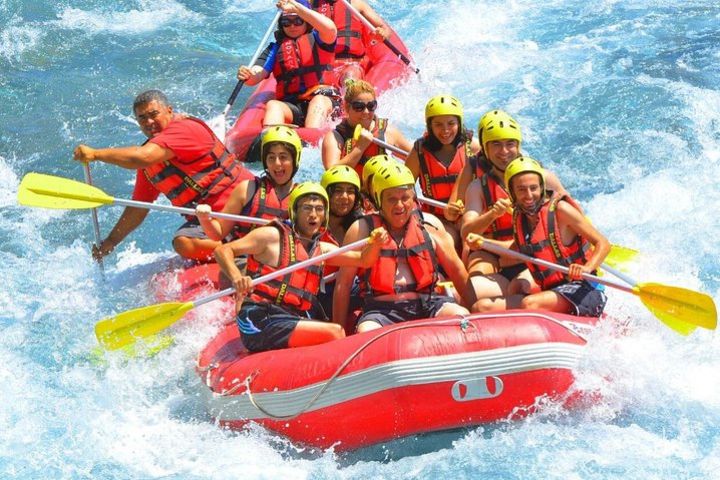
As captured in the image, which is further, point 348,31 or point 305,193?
point 348,31

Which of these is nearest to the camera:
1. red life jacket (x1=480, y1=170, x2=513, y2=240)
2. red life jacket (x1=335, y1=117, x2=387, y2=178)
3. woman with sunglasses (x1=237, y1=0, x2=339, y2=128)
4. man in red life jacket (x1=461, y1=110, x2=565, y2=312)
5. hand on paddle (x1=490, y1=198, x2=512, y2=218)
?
hand on paddle (x1=490, y1=198, x2=512, y2=218)

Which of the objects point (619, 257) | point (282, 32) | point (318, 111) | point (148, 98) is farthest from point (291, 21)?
point (619, 257)

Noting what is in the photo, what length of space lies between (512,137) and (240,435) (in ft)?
7.30

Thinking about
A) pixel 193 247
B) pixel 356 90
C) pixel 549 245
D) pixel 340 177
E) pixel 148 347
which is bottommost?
pixel 148 347

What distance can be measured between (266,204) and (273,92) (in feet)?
10.8

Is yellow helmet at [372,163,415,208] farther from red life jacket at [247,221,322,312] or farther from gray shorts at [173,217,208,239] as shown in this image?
gray shorts at [173,217,208,239]

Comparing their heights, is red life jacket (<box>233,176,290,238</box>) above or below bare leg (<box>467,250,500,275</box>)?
above

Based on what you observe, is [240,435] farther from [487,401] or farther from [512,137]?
[512,137]

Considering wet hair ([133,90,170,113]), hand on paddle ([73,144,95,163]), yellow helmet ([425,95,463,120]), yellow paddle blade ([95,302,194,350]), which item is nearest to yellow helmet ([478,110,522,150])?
yellow helmet ([425,95,463,120])

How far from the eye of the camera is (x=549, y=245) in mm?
5586

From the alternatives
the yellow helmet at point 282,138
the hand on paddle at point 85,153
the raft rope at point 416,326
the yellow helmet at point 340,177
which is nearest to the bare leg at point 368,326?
the raft rope at point 416,326

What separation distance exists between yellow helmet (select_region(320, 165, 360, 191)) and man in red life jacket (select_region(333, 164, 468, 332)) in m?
0.26

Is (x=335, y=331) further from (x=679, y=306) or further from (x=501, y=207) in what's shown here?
(x=679, y=306)

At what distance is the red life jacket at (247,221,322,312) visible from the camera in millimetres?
5582
